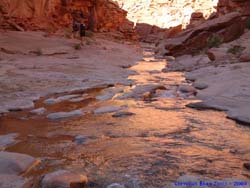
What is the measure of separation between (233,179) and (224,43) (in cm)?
1115

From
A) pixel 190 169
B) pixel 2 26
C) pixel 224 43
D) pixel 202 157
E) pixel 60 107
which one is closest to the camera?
pixel 190 169

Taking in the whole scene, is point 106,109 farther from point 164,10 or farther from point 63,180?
point 164,10

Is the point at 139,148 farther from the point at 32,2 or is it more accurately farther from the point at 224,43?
the point at 32,2

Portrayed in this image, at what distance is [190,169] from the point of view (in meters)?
2.82

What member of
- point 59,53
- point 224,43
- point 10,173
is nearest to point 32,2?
point 59,53

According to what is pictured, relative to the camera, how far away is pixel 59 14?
20.0 metres

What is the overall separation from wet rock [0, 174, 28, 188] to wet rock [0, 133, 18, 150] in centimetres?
74

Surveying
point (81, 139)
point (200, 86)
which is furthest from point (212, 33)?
point (81, 139)

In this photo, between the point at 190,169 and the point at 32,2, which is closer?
the point at 190,169

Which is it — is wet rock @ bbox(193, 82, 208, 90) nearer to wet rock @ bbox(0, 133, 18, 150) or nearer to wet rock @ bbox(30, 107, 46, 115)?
wet rock @ bbox(30, 107, 46, 115)

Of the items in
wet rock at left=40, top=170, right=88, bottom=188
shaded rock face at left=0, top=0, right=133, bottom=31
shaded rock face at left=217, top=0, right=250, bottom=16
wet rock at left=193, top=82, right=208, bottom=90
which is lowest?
wet rock at left=40, top=170, right=88, bottom=188

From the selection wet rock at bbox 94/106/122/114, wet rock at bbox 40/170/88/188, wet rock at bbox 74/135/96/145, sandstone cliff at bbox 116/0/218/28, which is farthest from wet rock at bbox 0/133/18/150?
sandstone cliff at bbox 116/0/218/28

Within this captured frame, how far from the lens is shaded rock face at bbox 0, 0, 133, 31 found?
1529 centimetres

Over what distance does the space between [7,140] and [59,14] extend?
17.1m
